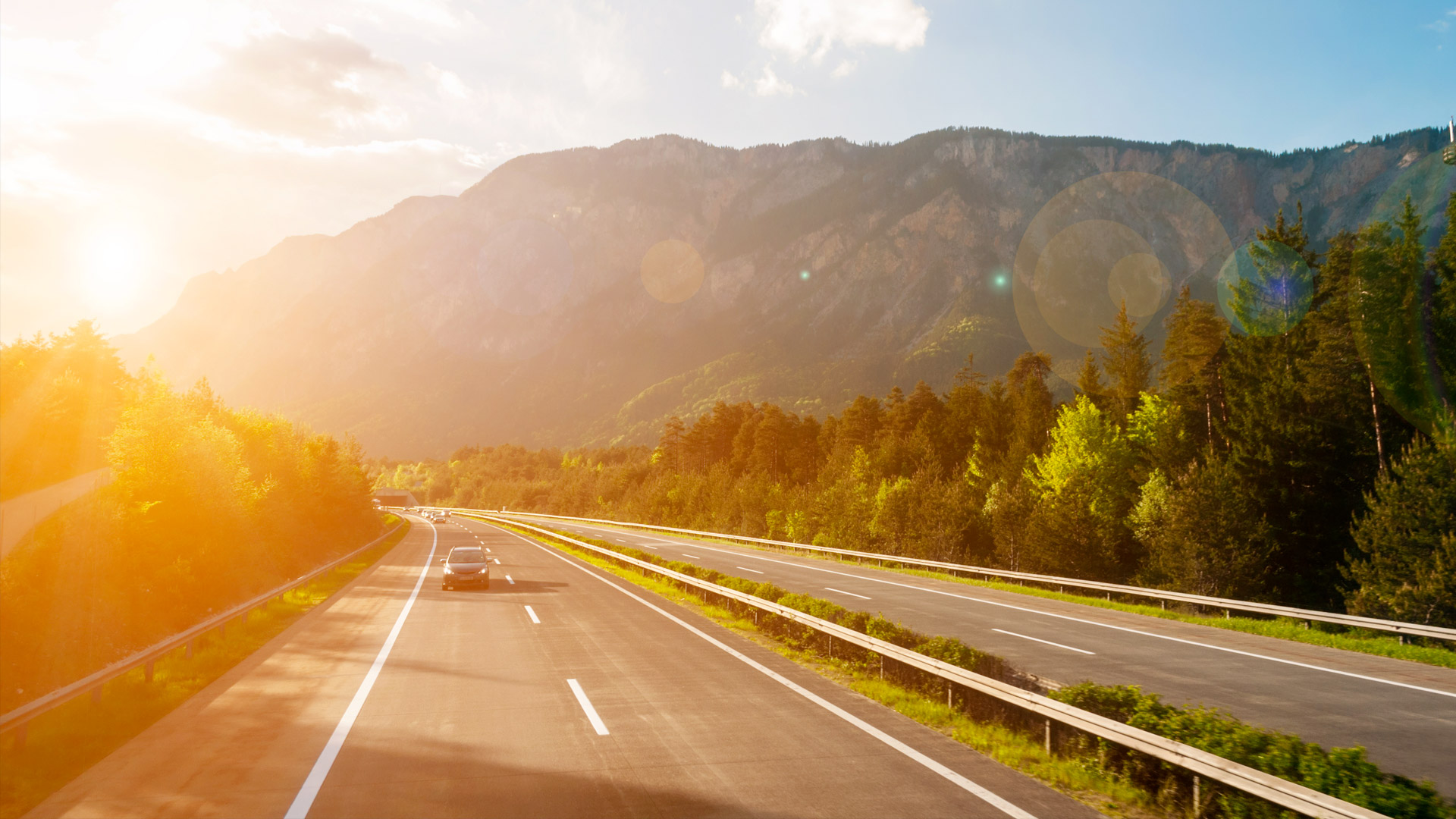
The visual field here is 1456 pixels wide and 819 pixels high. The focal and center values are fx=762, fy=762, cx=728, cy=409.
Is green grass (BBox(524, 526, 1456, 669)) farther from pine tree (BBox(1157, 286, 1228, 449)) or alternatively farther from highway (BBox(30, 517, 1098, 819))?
pine tree (BBox(1157, 286, 1228, 449))

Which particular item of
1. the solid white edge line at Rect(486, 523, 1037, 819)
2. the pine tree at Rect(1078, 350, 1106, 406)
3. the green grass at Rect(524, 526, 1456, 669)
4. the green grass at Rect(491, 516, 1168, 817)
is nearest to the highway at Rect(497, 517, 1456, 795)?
the green grass at Rect(524, 526, 1456, 669)

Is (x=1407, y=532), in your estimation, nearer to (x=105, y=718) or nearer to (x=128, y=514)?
(x=105, y=718)

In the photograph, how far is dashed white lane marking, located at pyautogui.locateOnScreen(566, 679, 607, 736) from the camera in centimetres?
845

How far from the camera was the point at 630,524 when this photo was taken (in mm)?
78625

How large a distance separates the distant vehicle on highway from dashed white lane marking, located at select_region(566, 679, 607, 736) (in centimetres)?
1377

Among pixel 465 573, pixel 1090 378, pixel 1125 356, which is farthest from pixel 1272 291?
pixel 465 573

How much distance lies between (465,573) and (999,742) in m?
19.2

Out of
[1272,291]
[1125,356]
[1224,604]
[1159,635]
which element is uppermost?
[1125,356]

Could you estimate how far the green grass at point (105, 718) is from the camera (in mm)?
7043

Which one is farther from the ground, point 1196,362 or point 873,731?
point 1196,362

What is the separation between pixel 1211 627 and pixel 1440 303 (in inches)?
922

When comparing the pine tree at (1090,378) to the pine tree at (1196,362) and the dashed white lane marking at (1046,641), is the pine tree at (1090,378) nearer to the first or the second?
the pine tree at (1196,362)

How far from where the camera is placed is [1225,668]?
43.8ft

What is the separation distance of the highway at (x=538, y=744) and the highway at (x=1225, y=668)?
15.3ft
